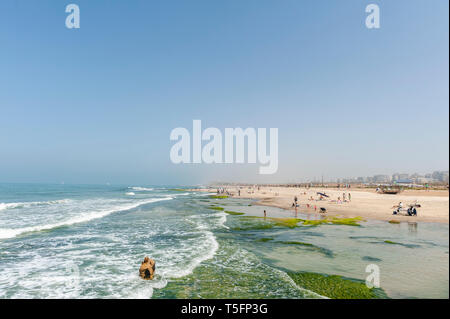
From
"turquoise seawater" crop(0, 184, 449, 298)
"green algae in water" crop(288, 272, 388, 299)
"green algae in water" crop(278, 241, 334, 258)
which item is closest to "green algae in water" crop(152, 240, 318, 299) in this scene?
"turquoise seawater" crop(0, 184, 449, 298)

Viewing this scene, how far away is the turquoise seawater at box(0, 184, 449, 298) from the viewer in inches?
466

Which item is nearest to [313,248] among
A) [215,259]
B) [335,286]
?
[335,286]

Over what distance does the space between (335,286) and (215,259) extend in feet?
26.8

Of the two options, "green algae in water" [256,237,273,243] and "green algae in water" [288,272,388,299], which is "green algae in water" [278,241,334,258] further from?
"green algae in water" [288,272,388,299]

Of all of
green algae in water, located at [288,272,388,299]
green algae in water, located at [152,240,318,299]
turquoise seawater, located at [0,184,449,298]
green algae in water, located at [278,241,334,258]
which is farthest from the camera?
green algae in water, located at [278,241,334,258]

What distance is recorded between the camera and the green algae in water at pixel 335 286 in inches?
425

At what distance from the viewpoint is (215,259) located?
16.7 m

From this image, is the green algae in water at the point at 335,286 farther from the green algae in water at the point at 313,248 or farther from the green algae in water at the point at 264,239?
the green algae in water at the point at 264,239

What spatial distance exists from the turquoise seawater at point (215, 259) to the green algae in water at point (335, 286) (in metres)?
0.49

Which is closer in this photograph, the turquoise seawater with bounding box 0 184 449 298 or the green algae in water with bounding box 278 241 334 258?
the turquoise seawater with bounding box 0 184 449 298

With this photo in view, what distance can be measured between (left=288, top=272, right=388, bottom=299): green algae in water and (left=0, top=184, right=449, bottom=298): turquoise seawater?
0.49 meters
